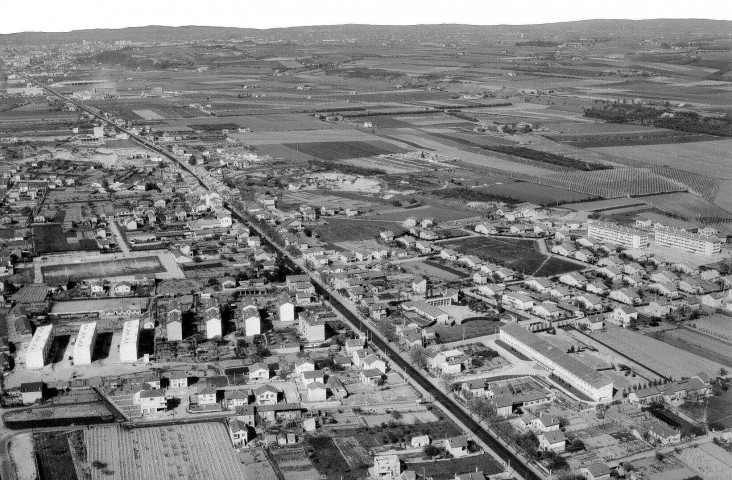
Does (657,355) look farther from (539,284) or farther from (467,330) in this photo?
(539,284)

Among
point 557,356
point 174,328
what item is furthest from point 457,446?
point 174,328

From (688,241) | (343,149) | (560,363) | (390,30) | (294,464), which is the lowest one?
(294,464)

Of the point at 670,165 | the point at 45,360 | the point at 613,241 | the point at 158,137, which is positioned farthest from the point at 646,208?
the point at 158,137

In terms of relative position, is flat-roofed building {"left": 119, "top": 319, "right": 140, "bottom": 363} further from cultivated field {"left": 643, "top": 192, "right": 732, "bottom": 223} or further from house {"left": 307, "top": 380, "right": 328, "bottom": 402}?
cultivated field {"left": 643, "top": 192, "right": 732, "bottom": 223}

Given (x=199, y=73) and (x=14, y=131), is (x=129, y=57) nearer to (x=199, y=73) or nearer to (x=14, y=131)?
(x=199, y=73)

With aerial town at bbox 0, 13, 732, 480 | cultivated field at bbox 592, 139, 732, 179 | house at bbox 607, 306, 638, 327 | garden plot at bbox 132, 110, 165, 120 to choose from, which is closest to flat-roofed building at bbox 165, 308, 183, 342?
aerial town at bbox 0, 13, 732, 480

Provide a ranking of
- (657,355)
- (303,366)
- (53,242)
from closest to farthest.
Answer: (303,366)
(657,355)
(53,242)
